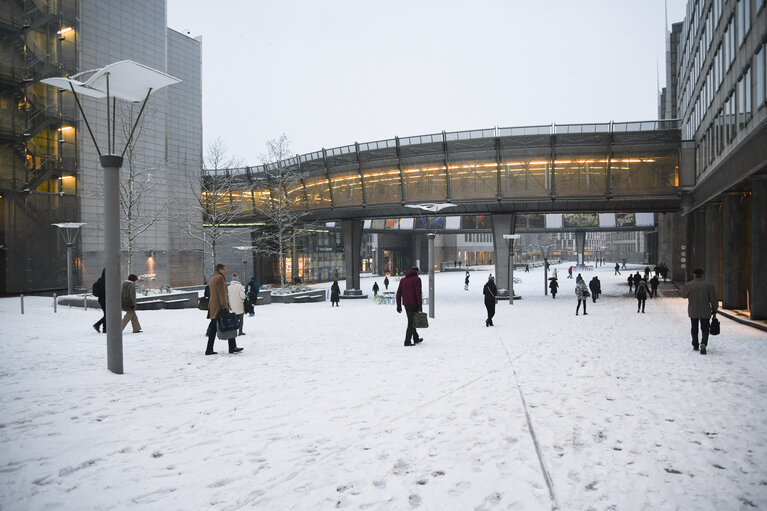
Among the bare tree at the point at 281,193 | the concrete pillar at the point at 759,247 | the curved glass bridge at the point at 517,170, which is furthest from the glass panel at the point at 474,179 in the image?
the concrete pillar at the point at 759,247

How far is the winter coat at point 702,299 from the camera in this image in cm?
1041

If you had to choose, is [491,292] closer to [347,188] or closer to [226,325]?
[226,325]

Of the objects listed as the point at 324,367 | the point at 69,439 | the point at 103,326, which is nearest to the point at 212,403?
the point at 69,439

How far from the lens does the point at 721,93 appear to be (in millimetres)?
20250

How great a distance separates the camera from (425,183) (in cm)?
2962

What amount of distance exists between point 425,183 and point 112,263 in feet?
76.0

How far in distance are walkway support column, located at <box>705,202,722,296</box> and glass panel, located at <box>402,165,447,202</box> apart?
14.0m

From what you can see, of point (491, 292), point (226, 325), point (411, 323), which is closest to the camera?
point (226, 325)

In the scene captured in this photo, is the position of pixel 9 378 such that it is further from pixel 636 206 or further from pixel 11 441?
pixel 636 206

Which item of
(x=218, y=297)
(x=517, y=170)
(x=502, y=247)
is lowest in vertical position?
(x=218, y=297)

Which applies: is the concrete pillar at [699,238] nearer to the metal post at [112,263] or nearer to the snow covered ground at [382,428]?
the snow covered ground at [382,428]

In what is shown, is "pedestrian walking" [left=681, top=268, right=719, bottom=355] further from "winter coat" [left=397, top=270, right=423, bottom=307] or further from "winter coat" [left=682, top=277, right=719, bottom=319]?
"winter coat" [left=397, top=270, right=423, bottom=307]

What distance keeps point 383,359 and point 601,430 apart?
510cm

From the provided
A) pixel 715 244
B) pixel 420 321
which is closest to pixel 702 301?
pixel 420 321
